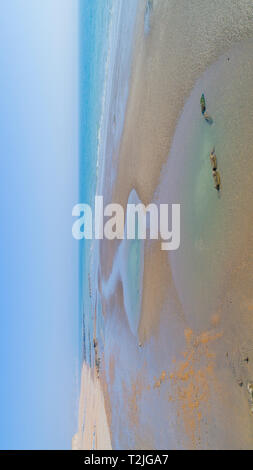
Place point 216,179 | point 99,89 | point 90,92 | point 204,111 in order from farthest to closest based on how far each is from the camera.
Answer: point 90,92 < point 99,89 < point 204,111 < point 216,179

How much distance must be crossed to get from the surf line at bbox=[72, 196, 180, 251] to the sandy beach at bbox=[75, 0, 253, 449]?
69 mm

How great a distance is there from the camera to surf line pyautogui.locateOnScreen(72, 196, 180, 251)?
181 cm

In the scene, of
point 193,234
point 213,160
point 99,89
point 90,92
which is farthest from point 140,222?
point 90,92

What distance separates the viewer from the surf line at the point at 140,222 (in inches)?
71.4

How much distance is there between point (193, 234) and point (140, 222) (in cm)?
83

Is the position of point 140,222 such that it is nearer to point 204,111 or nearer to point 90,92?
point 204,111

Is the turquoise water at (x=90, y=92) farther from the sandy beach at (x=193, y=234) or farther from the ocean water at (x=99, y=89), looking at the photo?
the sandy beach at (x=193, y=234)

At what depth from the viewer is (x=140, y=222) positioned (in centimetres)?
238

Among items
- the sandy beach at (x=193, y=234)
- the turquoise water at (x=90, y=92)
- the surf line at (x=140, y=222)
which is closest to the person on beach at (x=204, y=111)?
the sandy beach at (x=193, y=234)

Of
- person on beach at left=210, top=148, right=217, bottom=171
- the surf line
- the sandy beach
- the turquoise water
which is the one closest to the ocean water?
the turquoise water

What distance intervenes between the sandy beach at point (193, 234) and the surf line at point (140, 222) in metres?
0.07

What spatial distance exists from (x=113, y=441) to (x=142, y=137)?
2431 millimetres
